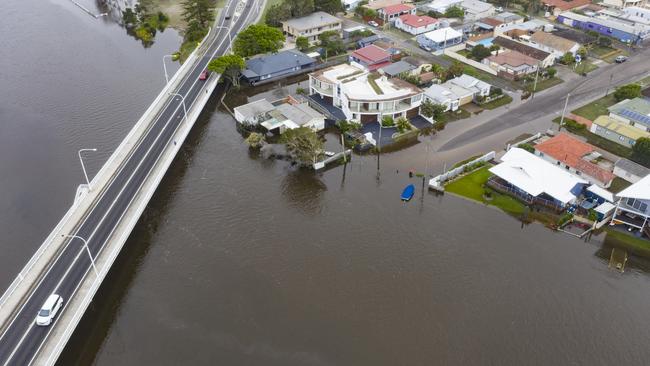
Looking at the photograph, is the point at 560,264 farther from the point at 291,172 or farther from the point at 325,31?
the point at 325,31

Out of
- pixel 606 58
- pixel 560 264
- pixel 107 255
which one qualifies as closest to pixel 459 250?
pixel 560 264

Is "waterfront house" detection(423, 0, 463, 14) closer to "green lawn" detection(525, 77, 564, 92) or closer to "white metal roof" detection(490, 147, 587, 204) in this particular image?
"green lawn" detection(525, 77, 564, 92)

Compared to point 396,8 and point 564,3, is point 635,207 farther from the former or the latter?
point 564,3

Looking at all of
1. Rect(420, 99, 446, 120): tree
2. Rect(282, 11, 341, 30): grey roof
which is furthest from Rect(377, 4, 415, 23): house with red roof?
Rect(420, 99, 446, 120): tree

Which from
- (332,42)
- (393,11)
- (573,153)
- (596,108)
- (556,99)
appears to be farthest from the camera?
(393,11)

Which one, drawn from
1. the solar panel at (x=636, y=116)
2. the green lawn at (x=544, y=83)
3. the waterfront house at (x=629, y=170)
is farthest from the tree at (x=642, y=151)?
the green lawn at (x=544, y=83)

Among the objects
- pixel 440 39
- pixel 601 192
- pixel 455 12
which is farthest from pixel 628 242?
pixel 455 12
